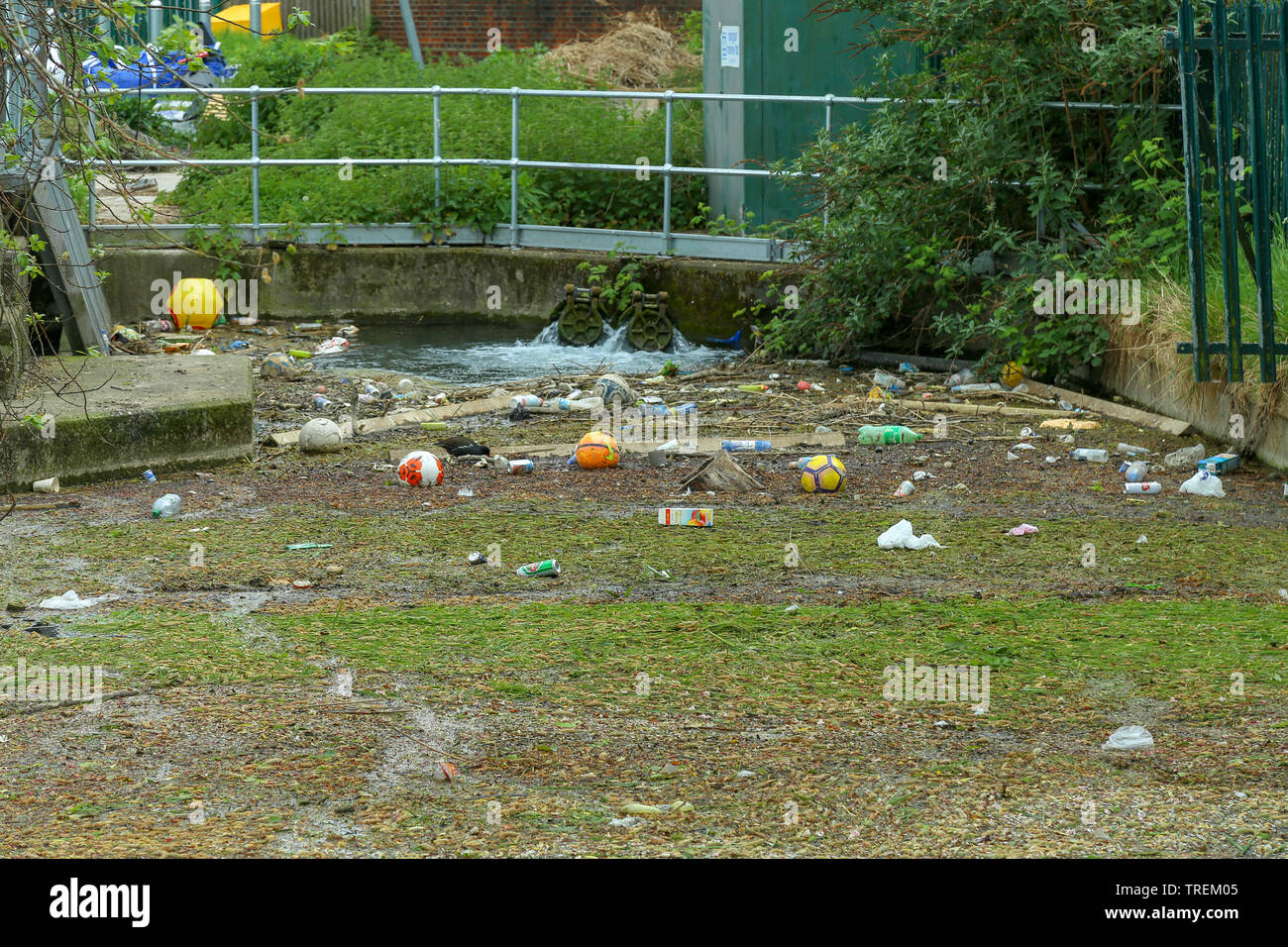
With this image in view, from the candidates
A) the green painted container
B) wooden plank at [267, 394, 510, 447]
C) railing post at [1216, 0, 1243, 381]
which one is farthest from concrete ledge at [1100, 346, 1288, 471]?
the green painted container

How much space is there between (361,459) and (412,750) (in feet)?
13.7

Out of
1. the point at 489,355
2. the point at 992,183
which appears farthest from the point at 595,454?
the point at 489,355

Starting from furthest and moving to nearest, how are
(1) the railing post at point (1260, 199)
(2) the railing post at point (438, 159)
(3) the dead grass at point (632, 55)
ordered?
(3) the dead grass at point (632, 55), (2) the railing post at point (438, 159), (1) the railing post at point (1260, 199)

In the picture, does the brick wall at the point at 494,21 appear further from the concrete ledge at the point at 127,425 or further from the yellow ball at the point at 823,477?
the yellow ball at the point at 823,477

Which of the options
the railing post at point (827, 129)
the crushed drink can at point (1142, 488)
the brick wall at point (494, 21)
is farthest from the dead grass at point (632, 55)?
the crushed drink can at point (1142, 488)

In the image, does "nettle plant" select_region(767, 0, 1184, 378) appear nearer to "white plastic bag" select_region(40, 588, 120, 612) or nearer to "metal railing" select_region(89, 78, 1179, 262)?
"metal railing" select_region(89, 78, 1179, 262)

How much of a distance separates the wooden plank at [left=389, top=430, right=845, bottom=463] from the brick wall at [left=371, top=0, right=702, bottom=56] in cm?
1786

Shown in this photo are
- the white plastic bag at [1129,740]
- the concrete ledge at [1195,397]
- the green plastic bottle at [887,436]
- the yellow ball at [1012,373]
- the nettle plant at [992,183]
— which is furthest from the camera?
the yellow ball at [1012,373]

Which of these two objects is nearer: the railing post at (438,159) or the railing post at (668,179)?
the railing post at (668,179)

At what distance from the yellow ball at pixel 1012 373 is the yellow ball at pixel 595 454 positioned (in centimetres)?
323

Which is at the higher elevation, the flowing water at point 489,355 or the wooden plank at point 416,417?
the flowing water at point 489,355

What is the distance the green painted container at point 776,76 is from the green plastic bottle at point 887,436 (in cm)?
450

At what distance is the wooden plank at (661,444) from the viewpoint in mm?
7746

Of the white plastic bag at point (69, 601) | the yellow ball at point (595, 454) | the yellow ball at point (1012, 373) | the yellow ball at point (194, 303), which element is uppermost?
the yellow ball at point (194, 303)
